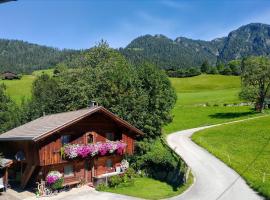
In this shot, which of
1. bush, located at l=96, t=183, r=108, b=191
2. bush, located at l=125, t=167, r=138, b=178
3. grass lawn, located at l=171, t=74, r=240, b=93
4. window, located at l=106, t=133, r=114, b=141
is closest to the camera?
bush, located at l=96, t=183, r=108, b=191

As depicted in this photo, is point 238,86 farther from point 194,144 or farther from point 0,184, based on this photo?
point 0,184

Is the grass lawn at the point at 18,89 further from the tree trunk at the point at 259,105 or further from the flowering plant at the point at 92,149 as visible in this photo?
the flowering plant at the point at 92,149

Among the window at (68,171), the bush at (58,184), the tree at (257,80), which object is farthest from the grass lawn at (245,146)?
the bush at (58,184)

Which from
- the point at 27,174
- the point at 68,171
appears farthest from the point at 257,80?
the point at 27,174

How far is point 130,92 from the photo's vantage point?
44719mm

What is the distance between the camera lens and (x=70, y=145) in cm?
3428

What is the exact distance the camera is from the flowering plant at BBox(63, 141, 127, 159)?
111 feet

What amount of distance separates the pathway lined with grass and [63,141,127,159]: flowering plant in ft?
23.4

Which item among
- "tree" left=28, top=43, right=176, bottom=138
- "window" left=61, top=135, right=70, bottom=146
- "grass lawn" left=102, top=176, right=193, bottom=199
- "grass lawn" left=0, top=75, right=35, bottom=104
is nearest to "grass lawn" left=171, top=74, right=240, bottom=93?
"grass lawn" left=0, top=75, right=35, bottom=104

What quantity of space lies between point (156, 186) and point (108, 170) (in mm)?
6092

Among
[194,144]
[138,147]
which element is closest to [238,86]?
[194,144]

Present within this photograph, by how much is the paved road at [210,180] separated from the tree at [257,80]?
3291 centimetres

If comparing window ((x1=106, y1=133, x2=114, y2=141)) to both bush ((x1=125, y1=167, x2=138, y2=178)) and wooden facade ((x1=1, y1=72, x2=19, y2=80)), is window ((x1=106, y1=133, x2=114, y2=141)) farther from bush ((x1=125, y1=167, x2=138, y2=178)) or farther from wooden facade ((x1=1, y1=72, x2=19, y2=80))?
wooden facade ((x1=1, y1=72, x2=19, y2=80))

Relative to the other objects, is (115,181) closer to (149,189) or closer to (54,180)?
(149,189)
